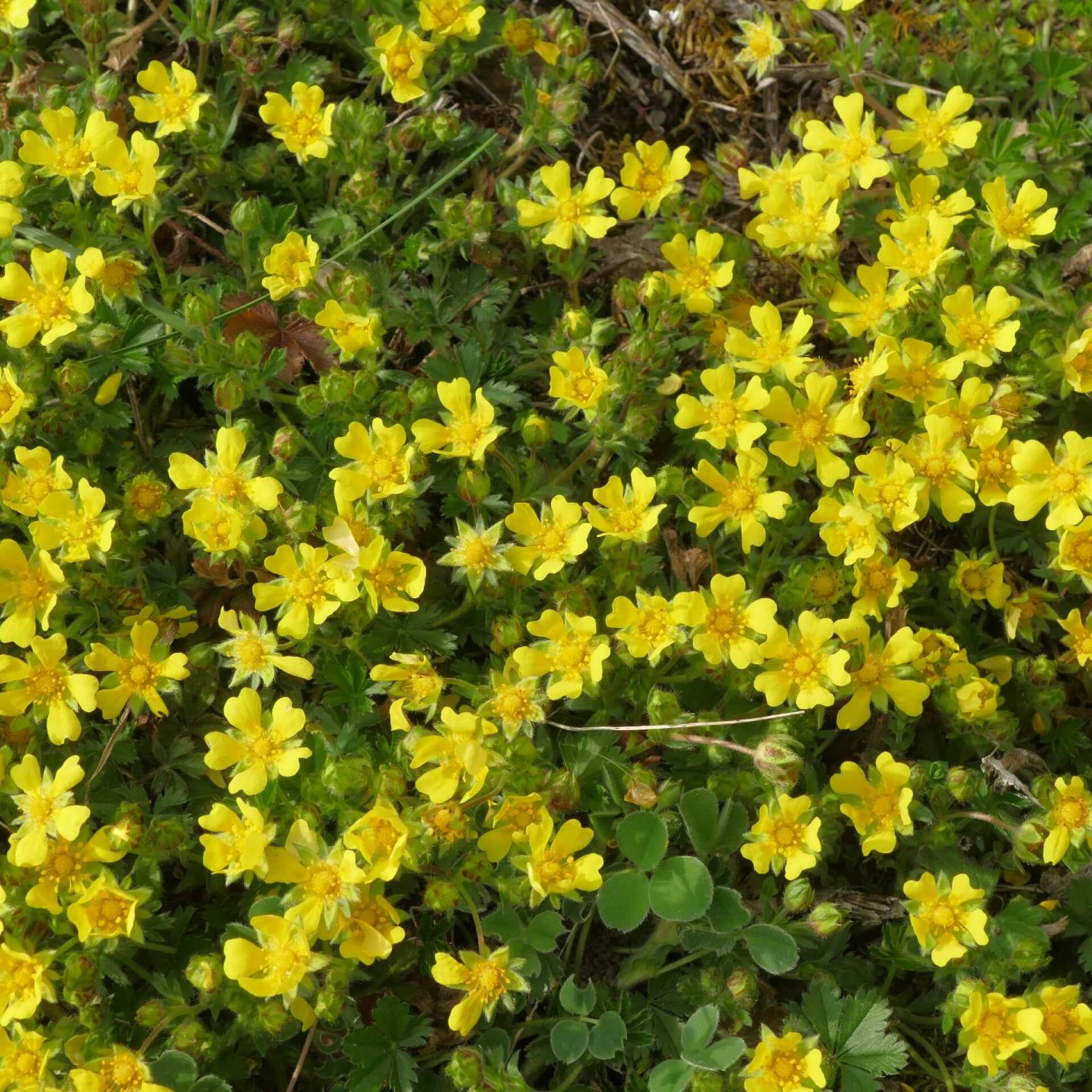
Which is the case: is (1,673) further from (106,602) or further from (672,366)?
(672,366)

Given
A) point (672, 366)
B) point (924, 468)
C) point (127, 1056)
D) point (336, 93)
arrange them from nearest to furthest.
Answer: point (127, 1056)
point (924, 468)
point (672, 366)
point (336, 93)

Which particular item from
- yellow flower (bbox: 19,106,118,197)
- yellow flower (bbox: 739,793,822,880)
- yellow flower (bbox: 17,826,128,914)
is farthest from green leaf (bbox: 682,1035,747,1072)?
yellow flower (bbox: 19,106,118,197)

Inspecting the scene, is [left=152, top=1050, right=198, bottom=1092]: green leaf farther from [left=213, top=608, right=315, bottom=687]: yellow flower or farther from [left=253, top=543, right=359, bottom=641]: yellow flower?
[left=253, top=543, right=359, bottom=641]: yellow flower

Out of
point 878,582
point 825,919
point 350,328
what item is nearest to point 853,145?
point 878,582

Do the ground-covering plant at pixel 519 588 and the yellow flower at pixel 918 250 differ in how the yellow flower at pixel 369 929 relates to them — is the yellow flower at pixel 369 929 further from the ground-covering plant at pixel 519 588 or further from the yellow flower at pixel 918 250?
the yellow flower at pixel 918 250

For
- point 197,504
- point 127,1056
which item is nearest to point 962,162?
point 197,504
